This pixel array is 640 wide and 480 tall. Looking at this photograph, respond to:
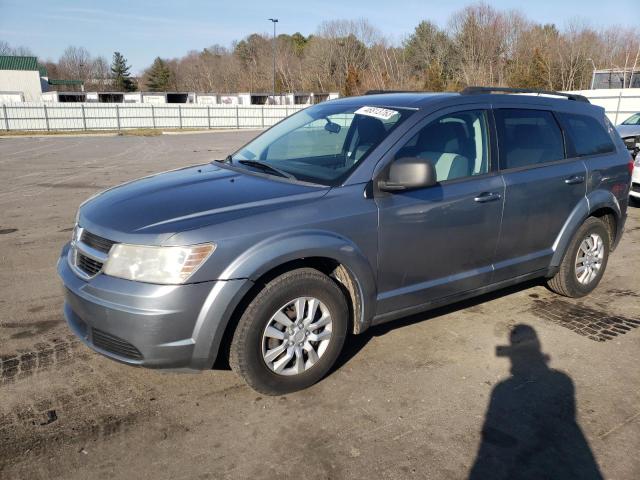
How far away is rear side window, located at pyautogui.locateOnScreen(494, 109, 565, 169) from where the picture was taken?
415cm

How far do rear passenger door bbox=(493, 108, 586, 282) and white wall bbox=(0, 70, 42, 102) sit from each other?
74.7 meters

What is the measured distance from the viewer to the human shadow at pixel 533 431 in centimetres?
269

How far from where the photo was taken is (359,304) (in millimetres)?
3477

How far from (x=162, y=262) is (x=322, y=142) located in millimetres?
1830

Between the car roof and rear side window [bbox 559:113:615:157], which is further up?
the car roof

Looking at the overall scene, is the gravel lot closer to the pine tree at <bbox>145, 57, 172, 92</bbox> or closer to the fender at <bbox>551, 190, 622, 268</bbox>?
Result: the fender at <bbox>551, 190, 622, 268</bbox>

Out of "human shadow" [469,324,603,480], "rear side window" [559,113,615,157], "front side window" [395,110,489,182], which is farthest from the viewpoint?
"rear side window" [559,113,615,157]

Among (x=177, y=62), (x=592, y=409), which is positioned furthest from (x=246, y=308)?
(x=177, y=62)

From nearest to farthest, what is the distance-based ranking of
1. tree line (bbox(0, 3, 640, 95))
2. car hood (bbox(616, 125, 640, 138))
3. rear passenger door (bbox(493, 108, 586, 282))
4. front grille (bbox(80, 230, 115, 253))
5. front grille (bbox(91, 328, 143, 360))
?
front grille (bbox(91, 328, 143, 360)), front grille (bbox(80, 230, 115, 253)), rear passenger door (bbox(493, 108, 586, 282)), car hood (bbox(616, 125, 640, 138)), tree line (bbox(0, 3, 640, 95))

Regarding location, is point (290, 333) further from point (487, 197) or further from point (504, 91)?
point (504, 91)

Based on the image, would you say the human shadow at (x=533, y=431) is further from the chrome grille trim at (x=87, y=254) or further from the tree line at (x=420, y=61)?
the tree line at (x=420, y=61)

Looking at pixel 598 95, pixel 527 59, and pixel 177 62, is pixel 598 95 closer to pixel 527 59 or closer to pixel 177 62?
pixel 527 59

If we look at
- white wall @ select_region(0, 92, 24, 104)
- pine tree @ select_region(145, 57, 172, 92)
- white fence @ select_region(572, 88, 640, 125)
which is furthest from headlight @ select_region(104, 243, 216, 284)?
pine tree @ select_region(145, 57, 172, 92)

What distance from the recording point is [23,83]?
6888 cm
